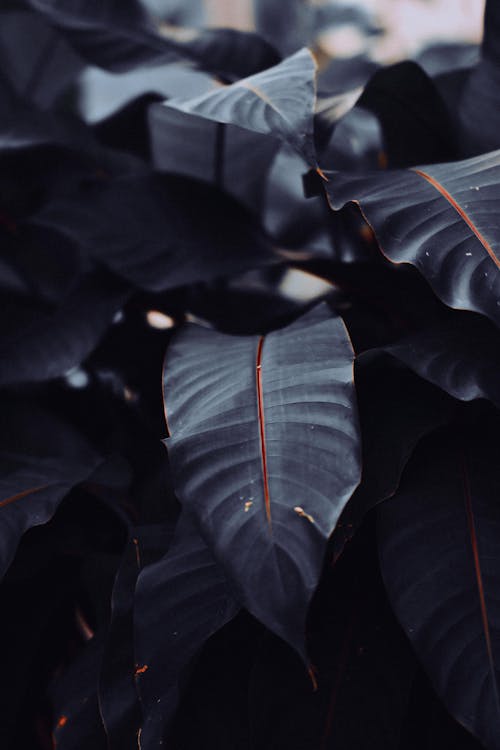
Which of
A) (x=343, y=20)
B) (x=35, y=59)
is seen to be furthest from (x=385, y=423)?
(x=343, y=20)

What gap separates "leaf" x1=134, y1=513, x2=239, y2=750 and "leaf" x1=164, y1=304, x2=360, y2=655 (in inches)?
2.3

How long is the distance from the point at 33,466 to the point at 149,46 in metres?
0.57

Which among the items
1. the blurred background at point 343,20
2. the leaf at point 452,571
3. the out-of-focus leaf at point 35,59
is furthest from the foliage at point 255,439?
the blurred background at point 343,20

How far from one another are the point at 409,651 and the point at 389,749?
0.07 m

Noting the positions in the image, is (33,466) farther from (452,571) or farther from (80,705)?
(452,571)

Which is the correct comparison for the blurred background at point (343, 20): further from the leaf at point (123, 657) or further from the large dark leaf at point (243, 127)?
the leaf at point (123, 657)

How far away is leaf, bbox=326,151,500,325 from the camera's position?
1.68 ft

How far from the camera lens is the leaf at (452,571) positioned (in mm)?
461

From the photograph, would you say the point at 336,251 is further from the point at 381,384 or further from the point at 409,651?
the point at 409,651

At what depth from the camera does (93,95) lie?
1290 mm

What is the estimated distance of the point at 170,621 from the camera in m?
0.50

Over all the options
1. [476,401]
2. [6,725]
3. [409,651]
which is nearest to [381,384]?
[476,401]

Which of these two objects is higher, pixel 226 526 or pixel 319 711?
pixel 226 526

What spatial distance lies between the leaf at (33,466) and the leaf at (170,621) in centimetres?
10
